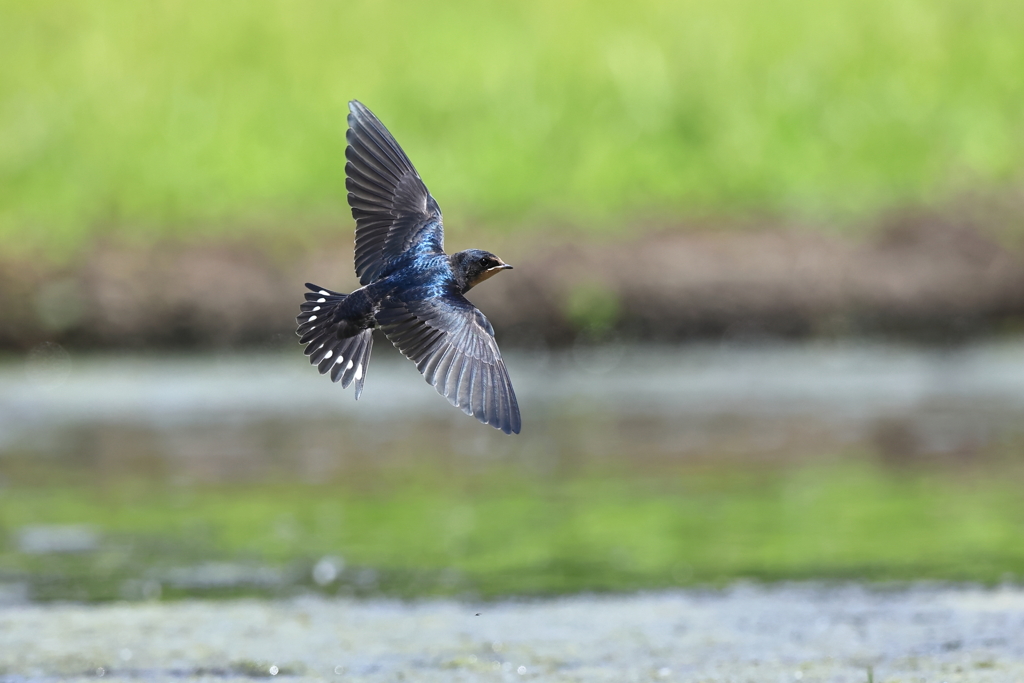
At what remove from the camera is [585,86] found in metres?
15.0

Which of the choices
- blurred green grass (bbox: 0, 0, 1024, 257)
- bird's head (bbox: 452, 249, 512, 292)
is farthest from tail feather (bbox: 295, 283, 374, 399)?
blurred green grass (bbox: 0, 0, 1024, 257)

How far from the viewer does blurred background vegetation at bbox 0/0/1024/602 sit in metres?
7.12

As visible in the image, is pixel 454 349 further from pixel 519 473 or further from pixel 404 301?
pixel 519 473

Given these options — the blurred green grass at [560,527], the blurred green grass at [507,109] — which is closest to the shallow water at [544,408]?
the blurred green grass at [560,527]

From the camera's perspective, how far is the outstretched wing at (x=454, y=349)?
4594mm

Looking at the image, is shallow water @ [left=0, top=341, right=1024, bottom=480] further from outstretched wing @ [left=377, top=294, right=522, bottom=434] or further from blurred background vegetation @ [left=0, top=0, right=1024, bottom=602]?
Result: outstretched wing @ [left=377, top=294, right=522, bottom=434]

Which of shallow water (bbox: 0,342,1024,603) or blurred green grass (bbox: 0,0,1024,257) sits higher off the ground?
blurred green grass (bbox: 0,0,1024,257)

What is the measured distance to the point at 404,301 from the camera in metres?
4.94

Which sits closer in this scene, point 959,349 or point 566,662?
point 566,662

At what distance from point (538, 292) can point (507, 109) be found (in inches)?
126

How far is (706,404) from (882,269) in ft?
8.92

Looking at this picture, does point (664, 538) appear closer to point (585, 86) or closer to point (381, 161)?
point (381, 161)

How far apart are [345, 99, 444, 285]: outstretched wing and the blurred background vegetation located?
54.8 inches

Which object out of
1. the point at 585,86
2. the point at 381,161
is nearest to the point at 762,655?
the point at 381,161
